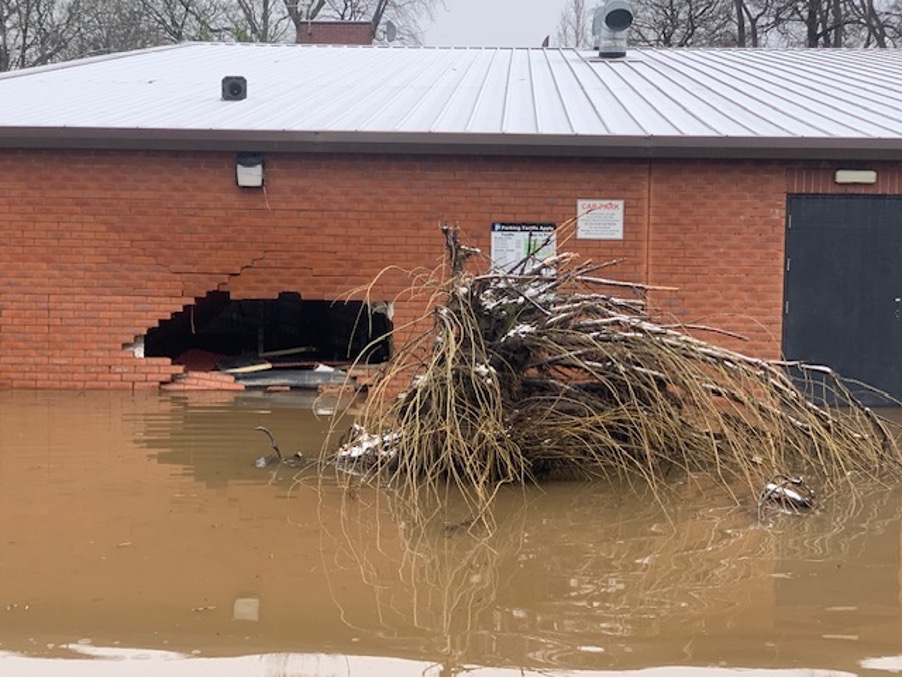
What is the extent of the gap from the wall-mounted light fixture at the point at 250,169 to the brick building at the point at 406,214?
17 mm

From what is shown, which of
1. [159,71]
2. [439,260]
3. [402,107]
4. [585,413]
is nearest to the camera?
[585,413]

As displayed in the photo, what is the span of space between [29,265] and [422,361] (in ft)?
18.4

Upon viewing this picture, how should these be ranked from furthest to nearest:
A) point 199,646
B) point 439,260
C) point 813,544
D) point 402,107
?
point 402,107, point 439,260, point 813,544, point 199,646

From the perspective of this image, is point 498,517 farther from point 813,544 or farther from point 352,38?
point 352,38

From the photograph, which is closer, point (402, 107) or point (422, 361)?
point (422, 361)

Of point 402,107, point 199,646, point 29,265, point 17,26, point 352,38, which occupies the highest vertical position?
point 17,26

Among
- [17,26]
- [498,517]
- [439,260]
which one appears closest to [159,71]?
[439,260]

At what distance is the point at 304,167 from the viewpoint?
1030 cm

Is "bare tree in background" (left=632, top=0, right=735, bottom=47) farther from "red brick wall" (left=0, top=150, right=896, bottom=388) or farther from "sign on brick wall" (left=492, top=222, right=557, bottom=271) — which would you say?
"sign on brick wall" (left=492, top=222, right=557, bottom=271)

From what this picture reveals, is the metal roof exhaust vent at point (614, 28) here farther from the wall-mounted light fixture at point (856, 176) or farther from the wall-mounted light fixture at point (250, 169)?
the wall-mounted light fixture at point (250, 169)

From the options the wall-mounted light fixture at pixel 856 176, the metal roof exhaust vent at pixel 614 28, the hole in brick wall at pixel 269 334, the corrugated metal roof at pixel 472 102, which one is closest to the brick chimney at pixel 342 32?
the corrugated metal roof at pixel 472 102

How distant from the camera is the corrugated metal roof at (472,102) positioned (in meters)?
9.88

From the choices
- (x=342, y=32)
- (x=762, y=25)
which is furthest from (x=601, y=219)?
(x=762, y=25)

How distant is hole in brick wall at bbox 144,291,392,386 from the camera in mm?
11445
